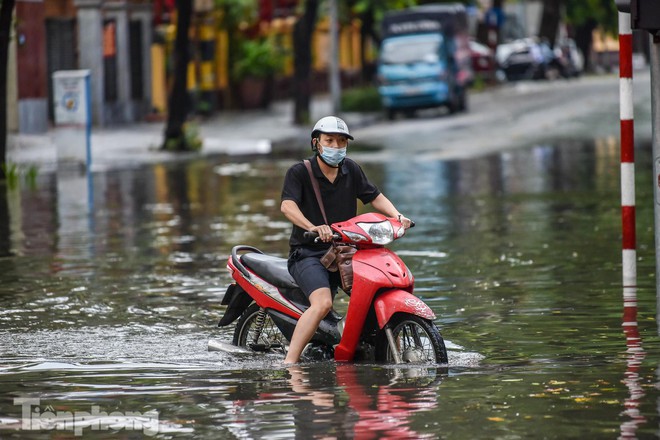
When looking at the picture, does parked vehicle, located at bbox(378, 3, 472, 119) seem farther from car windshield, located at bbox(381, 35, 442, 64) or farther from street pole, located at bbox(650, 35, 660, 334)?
street pole, located at bbox(650, 35, 660, 334)

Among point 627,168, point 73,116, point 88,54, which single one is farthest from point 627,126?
point 88,54

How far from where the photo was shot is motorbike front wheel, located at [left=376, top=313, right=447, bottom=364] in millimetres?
8914

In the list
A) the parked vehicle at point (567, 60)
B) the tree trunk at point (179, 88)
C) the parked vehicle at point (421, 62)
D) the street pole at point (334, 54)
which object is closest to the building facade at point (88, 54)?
the tree trunk at point (179, 88)

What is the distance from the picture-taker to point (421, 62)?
161ft

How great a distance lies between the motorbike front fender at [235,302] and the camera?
10.0m

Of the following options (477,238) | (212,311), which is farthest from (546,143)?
(212,311)

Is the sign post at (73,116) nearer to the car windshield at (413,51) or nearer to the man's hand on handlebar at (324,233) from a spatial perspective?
the car windshield at (413,51)

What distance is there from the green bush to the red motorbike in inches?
1595

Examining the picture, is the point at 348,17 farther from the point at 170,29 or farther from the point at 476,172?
the point at 476,172

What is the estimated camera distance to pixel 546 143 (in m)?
34.5

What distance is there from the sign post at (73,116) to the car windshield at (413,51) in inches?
794

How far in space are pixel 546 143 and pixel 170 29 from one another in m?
18.6

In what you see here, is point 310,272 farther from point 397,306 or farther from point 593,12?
point 593,12

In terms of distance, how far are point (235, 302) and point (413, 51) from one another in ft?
131
